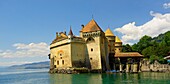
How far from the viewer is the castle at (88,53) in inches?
2004

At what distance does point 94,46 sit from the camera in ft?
171

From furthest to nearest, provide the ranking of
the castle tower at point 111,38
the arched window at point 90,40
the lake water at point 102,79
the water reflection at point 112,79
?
A: the castle tower at point 111,38 < the arched window at point 90,40 < the lake water at point 102,79 < the water reflection at point 112,79

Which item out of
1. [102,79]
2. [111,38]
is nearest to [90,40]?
[111,38]

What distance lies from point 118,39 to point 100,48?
17.2 m

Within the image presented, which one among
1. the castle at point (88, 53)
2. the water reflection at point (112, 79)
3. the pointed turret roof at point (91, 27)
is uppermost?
the pointed turret roof at point (91, 27)

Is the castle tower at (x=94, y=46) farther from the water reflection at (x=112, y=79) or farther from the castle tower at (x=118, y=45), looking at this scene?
the castle tower at (x=118, y=45)

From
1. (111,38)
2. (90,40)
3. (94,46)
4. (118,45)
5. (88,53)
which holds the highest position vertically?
(111,38)

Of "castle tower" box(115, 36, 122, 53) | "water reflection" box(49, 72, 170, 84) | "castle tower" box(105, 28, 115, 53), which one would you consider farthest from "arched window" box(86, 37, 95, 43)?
"castle tower" box(115, 36, 122, 53)

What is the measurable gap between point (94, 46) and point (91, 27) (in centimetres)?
409

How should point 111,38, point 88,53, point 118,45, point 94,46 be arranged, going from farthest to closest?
point 118,45, point 111,38, point 88,53, point 94,46

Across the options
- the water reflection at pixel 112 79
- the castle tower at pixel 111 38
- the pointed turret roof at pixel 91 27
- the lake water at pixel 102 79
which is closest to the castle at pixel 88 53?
the pointed turret roof at pixel 91 27

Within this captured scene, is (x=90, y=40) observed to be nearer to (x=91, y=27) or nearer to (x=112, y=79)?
(x=91, y=27)

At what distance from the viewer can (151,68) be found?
5338 centimetres

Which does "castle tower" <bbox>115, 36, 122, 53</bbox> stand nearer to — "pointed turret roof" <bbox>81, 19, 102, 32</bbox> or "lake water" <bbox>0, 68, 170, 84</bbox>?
"pointed turret roof" <bbox>81, 19, 102, 32</bbox>
